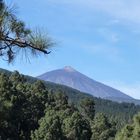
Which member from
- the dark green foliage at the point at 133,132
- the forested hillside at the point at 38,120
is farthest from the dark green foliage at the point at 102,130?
the dark green foliage at the point at 133,132

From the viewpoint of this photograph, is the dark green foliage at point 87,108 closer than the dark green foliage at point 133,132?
No

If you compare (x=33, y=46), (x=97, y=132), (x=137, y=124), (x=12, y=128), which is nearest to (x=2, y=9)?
(x=33, y=46)

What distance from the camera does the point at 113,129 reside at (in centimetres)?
7681

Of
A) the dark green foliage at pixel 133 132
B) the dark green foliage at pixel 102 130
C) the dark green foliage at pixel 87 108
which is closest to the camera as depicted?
the dark green foliage at pixel 133 132

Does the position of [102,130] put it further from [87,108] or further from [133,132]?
[87,108]

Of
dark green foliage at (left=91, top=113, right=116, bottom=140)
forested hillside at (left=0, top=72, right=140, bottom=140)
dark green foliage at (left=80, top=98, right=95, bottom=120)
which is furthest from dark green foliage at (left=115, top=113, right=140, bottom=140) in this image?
dark green foliage at (left=80, top=98, right=95, bottom=120)

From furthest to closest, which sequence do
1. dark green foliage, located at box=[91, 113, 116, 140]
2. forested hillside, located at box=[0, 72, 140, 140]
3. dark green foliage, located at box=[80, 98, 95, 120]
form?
dark green foliage, located at box=[80, 98, 95, 120], dark green foliage, located at box=[91, 113, 116, 140], forested hillside, located at box=[0, 72, 140, 140]

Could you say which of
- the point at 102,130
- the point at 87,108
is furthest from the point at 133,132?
the point at 87,108

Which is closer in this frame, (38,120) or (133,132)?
(133,132)

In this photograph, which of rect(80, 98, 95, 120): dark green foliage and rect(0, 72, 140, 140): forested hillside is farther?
rect(80, 98, 95, 120): dark green foliage

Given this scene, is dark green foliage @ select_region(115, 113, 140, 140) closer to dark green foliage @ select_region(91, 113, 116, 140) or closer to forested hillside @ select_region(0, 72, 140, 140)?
forested hillside @ select_region(0, 72, 140, 140)

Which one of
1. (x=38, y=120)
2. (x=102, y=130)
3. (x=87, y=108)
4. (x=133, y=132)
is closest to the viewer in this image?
(x=133, y=132)

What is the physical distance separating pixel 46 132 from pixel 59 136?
146 centimetres

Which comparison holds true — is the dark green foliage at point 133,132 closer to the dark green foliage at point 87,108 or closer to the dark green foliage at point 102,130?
the dark green foliage at point 102,130
